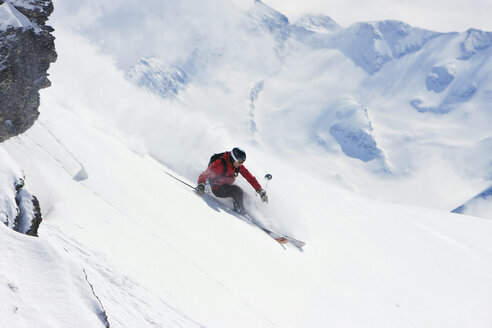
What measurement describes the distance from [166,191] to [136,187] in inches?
39.7

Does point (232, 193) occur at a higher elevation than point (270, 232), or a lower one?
higher

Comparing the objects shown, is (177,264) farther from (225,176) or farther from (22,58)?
(225,176)

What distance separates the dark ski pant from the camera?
425 inches

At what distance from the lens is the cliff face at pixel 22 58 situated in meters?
6.06

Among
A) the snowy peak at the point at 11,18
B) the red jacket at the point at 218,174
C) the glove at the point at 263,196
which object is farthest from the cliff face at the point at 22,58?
the glove at the point at 263,196

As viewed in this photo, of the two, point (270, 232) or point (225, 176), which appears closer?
point (225, 176)

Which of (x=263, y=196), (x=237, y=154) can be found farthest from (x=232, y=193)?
(x=237, y=154)

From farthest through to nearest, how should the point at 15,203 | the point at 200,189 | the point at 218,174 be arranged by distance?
the point at 218,174 → the point at 200,189 → the point at 15,203

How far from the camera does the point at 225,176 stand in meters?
10.7

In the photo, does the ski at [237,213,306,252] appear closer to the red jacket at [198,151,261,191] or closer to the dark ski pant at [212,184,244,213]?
the dark ski pant at [212,184,244,213]

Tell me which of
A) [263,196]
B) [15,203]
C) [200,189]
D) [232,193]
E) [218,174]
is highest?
[263,196]

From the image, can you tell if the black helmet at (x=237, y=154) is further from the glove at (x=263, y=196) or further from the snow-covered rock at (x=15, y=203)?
the snow-covered rock at (x=15, y=203)

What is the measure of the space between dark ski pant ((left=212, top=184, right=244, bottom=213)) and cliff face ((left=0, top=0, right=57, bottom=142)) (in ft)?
16.0

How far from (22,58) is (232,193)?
18.9 ft
